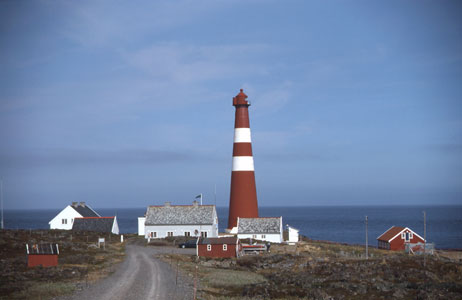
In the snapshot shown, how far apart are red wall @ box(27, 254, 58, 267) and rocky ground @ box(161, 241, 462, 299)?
29.3 ft

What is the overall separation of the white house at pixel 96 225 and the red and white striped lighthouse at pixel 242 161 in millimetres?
18450

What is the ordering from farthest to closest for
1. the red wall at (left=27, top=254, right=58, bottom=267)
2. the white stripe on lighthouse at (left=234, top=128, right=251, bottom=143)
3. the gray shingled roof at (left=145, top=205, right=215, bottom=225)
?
the gray shingled roof at (left=145, top=205, right=215, bottom=225), the white stripe on lighthouse at (left=234, top=128, right=251, bottom=143), the red wall at (left=27, top=254, right=58, bottom=267)

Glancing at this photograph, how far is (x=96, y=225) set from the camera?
68562mm

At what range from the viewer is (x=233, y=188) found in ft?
193

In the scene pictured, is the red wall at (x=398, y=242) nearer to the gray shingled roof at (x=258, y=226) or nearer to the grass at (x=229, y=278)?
the gray shingled roof at (x=258, y=226)

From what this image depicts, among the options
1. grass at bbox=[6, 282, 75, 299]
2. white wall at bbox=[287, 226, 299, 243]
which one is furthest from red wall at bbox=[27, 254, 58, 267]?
white wall at bbox=[287, 226, 299, 243]

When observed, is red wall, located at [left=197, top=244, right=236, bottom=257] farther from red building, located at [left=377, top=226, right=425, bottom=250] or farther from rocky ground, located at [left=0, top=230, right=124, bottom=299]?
red building, located at [left=377, top=226, right=425, bottom=250]

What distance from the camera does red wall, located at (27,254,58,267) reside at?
34.8 m

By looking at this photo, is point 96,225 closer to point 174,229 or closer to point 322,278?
point 174,229

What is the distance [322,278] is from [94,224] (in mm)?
42381

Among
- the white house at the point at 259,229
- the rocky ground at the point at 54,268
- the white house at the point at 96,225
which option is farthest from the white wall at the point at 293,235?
the white house at the point at 96,225

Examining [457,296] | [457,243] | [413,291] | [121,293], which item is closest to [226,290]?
[121,293]

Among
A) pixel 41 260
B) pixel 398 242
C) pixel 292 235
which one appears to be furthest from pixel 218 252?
pixel 398 242

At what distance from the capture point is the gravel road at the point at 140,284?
2556 cm
